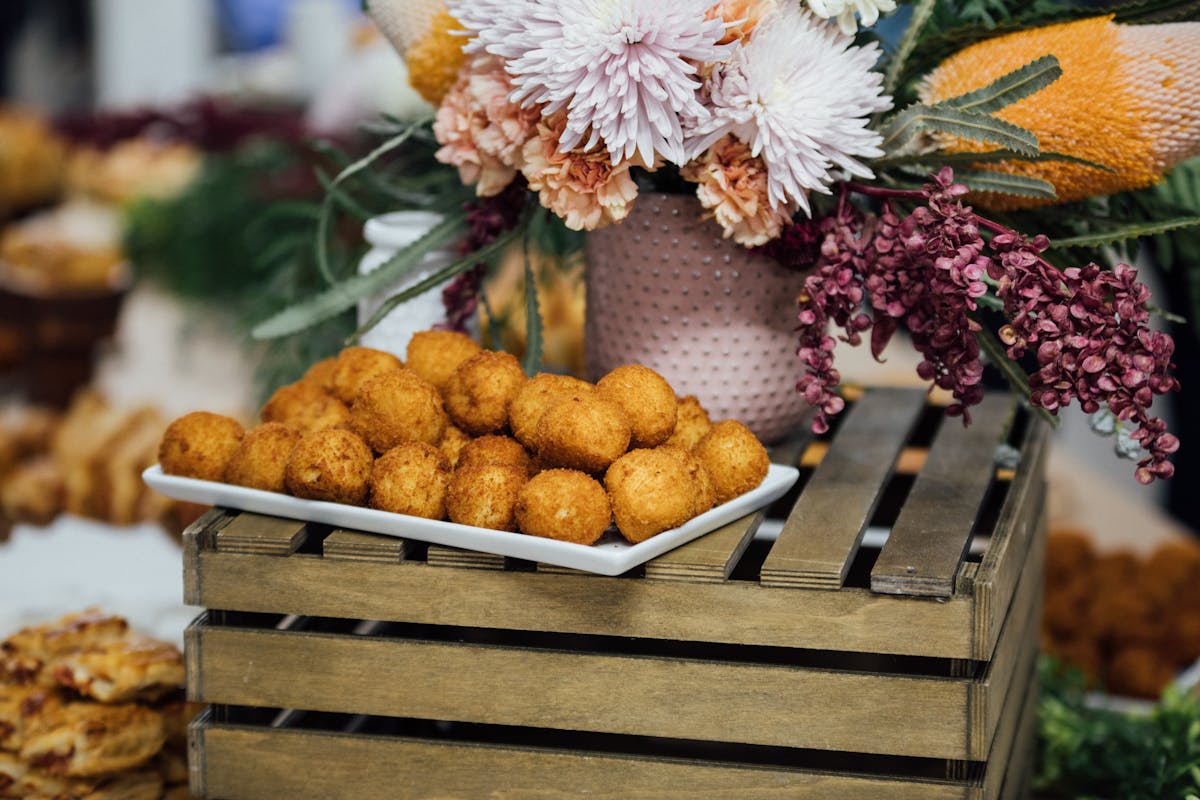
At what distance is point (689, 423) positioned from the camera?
101 cm

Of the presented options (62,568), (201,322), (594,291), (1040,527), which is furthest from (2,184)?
(1040,527)

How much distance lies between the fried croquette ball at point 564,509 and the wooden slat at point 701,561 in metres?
0.05

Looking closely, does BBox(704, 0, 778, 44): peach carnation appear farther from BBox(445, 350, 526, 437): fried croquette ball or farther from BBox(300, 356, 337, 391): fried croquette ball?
BBox(300, 356, 337, 391): fried croquette ball

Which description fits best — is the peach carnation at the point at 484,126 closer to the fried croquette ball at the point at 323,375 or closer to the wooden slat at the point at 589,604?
the fried croquette ball at the point at 323,375

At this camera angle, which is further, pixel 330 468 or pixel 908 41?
pixel 908 41

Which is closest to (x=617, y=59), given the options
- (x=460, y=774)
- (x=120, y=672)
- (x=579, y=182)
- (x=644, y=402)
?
(x=579, y=182)

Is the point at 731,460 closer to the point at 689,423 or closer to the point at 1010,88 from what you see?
the point at 689,423

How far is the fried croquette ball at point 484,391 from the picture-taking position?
0.97 m

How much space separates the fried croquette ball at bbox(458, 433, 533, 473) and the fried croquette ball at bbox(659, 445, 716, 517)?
104 mm

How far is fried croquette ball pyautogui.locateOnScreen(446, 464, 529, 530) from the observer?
34.8 inches

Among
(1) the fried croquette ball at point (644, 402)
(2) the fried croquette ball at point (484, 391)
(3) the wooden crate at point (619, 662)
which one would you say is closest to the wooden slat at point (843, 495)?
(3) the wooden crate at point (619, 662)

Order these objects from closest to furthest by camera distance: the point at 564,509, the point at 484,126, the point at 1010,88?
the point at 564,509 → the point at 1010,88 → the point at 484,126

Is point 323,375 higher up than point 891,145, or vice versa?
point 891,145

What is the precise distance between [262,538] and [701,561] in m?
0.32
